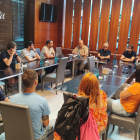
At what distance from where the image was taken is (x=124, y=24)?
21.8 ft

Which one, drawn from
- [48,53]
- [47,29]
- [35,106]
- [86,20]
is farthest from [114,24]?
[35,106]

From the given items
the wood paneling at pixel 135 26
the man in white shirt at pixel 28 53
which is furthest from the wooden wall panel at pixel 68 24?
the man in white shirt at pixel 28 53

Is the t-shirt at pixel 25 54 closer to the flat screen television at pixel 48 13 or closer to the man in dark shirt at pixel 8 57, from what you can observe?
the man in dark shirt at pixel 8 57

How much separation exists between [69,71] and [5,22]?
2.81 m

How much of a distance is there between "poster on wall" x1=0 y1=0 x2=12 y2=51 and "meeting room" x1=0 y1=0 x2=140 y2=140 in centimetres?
3

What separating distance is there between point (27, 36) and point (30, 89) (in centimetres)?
542

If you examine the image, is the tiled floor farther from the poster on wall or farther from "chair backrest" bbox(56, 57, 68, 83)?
the poster on wall

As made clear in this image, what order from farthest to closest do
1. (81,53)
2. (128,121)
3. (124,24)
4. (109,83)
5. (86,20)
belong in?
(86,20)
(124,24)
(81,53)
(109,83)
(128,121)

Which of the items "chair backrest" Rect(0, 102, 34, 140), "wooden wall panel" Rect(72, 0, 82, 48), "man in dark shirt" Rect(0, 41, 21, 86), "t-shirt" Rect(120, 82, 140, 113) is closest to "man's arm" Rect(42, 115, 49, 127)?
"chair backrest" Rect(0, 102, 34, 140)

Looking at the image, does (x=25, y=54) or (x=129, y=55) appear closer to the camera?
(x=25, y=54)

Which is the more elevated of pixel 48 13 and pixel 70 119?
pixel 48 13

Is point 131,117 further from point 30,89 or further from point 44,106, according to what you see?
point 30,89

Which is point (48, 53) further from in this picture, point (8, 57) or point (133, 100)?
point (133, 100)

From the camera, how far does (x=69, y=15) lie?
760cm
